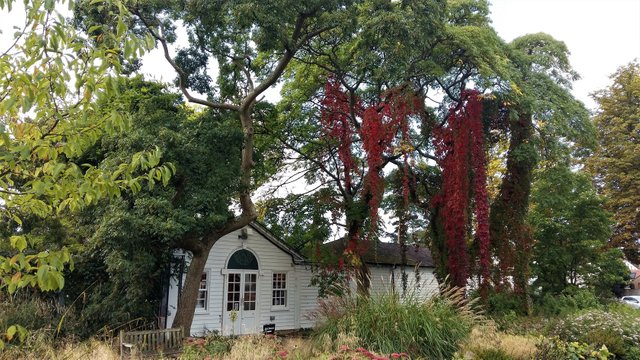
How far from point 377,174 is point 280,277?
597cm

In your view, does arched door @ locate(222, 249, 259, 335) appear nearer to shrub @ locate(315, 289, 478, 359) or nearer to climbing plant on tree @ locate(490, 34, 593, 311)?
shrub @ locate(315, 289, 478, 359)

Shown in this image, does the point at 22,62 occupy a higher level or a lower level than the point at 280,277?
higher

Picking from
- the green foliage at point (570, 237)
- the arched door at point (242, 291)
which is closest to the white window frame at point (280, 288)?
the arched door at point (242, 291)

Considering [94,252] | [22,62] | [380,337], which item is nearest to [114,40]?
[22,62]

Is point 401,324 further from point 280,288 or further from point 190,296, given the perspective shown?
point 280,288

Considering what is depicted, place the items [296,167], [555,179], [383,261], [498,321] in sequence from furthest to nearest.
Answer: [383,261]
[296,167]
[555,179]
[498,321]

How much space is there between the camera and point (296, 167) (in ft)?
64.0

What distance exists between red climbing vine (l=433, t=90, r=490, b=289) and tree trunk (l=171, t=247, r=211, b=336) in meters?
7.68

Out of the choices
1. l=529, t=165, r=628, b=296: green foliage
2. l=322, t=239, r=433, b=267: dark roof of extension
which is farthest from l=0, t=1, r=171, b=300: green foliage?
l=529, t=165, r=628, b=296: green foliage

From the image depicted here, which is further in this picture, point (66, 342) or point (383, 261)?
point (383, 261)

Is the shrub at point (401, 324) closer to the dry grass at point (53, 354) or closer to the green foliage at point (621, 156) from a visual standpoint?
the dry grass at point (53, 354)

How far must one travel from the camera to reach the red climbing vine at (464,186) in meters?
14.3

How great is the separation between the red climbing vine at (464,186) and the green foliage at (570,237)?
3838 millimetres

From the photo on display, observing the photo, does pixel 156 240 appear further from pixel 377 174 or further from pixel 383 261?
pixel 383 261
